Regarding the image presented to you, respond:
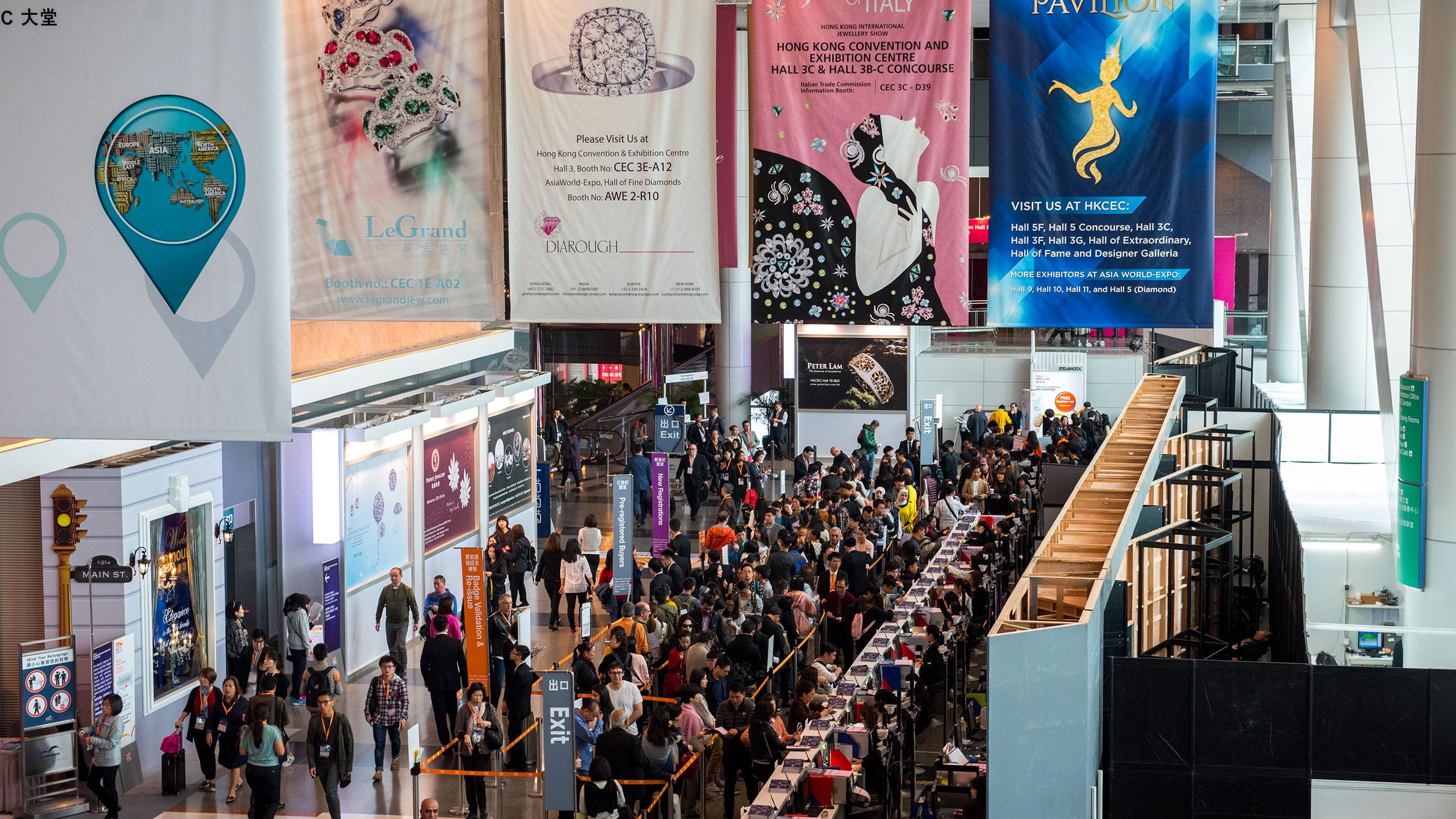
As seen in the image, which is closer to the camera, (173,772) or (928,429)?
(173,772)

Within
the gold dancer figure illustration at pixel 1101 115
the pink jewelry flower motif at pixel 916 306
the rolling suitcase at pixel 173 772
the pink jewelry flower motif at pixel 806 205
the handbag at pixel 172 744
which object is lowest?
the rolling suitcase at pixel 173 772

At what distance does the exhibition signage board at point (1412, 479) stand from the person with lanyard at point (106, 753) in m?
9.73

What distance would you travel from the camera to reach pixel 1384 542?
13.0m

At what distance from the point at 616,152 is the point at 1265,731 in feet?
18.3

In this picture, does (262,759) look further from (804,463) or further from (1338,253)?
(1338,253)

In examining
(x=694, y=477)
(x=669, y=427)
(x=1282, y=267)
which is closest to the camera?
(x=694, y=477)

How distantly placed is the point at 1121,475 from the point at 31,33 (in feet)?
34.5

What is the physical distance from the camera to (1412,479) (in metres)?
10.6

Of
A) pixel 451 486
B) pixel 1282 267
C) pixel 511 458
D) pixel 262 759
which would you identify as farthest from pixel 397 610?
pixel 1282 267

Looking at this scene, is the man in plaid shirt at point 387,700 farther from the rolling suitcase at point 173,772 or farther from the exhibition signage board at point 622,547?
the exhibition signage board at point 622,547

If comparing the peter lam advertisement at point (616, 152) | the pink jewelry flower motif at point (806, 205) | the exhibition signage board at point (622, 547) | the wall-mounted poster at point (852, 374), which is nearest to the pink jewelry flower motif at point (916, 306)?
the pink jewelry flower motif at point (806, 205)

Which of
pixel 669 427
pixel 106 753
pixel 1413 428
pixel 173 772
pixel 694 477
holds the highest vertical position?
pixel 1413 428

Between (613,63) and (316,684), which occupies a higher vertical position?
(613,63)

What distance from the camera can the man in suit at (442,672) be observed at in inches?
433
